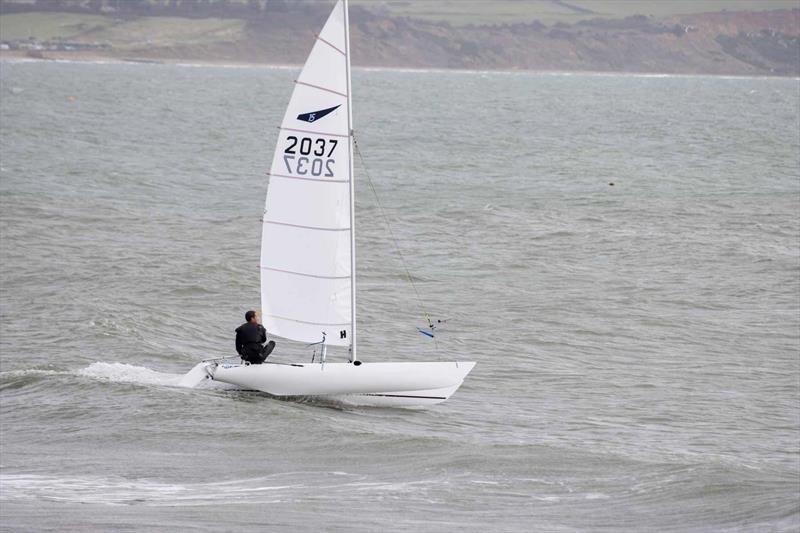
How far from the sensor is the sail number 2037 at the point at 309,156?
1917 cm

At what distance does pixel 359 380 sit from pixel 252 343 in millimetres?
1841

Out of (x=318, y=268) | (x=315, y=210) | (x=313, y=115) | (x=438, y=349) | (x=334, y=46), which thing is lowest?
(x=438, y=349)

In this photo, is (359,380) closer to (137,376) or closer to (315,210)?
(315,210)

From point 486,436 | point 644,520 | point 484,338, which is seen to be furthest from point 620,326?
point 644,520

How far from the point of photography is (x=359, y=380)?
19766 millimetres

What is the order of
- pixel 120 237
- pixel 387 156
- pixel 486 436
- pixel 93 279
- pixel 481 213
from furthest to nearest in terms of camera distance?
pixel 387 156 → pixel 481 213 → pixel 120 237 → pixel 93 279 → pixel 486 436

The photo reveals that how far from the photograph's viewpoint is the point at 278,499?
1515 centimetres

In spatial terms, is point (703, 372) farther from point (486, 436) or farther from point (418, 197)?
point (418, 197)

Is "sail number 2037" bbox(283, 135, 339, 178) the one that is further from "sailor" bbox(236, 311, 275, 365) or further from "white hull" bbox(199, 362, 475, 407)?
"white hull" bbox(199, 362, 475, 407)

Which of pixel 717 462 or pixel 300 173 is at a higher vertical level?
pixel 300 173

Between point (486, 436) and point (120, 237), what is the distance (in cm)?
2092

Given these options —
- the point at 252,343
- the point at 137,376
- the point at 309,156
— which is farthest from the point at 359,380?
the point at 137,376

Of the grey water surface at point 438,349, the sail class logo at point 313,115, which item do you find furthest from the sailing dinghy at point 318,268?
the grey water surface at point 438,349

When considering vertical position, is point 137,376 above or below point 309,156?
below
